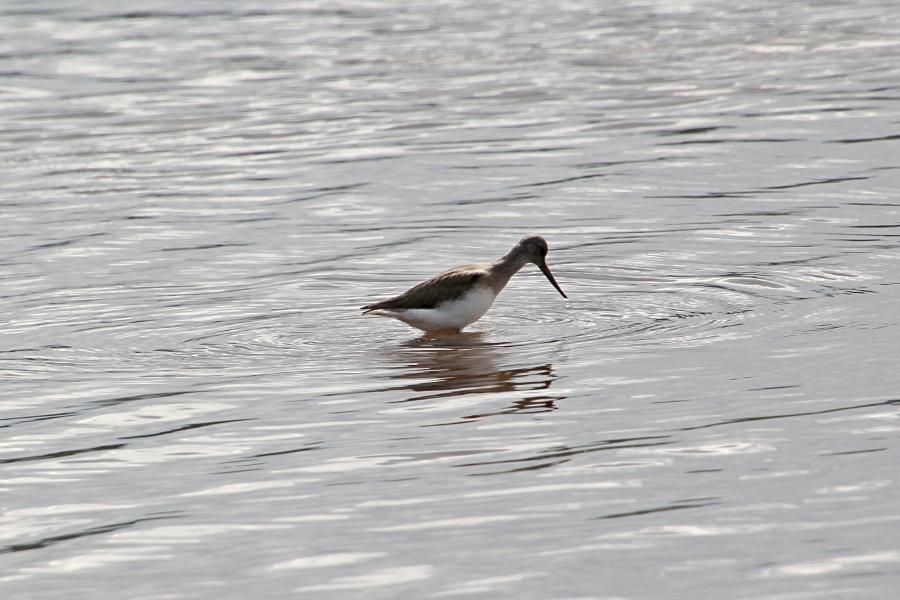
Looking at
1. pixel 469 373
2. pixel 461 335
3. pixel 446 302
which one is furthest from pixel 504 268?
pixel 469 373

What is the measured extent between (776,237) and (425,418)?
684 centimetres

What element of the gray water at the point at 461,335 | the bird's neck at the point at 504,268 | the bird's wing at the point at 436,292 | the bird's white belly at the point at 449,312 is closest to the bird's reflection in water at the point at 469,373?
the gray water at the point at 461,335

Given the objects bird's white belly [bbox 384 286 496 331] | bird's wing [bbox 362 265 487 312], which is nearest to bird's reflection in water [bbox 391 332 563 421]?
bird's white belly [bbox 384 286 496 331]

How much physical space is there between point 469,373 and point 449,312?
4.09 feet

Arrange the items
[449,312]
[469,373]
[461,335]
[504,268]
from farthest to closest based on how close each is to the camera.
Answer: [504,268] < [461,335] < [449,312] < [469,373]

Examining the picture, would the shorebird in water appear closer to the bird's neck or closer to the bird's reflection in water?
the bird's neck

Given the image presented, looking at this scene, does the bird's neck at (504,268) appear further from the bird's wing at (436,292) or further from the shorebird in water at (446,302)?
the bird's wing at (436,292)

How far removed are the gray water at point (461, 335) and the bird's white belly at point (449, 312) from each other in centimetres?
26

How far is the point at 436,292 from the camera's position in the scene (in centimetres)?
1401

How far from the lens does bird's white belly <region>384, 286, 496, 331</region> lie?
45.7ft

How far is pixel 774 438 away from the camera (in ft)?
33.2

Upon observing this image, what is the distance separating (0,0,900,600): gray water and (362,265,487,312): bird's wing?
1.23ft

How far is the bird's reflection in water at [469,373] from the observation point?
11.7 metres

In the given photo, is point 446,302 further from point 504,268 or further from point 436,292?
point 504,268
